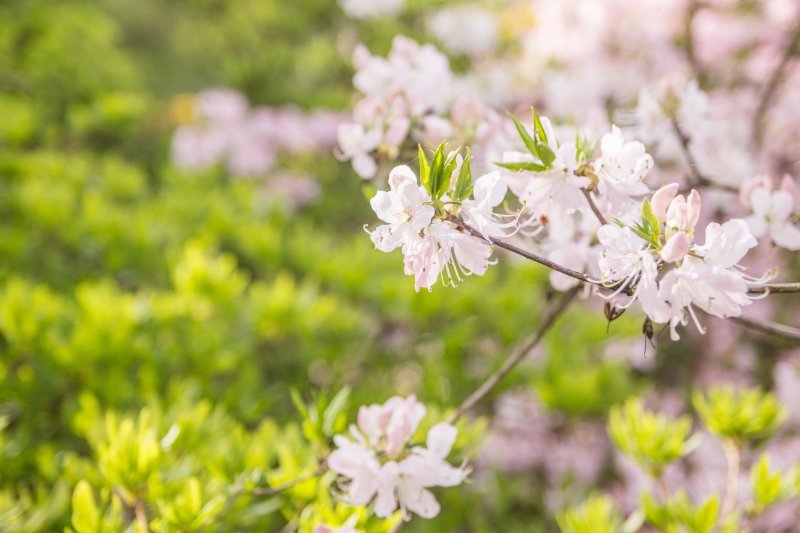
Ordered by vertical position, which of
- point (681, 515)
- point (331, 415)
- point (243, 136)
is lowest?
point (243, 136)

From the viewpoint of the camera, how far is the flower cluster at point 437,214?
28.8 inches

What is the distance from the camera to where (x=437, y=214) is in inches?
29.4

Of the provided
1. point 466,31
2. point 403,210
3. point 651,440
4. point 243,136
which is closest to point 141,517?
point 403,210

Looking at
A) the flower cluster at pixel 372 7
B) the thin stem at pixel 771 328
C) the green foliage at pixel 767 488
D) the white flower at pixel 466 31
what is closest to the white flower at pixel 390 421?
the thin stem at pixel 771 328

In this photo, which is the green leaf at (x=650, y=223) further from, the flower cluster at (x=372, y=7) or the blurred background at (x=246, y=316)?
the flower cluster at (x=372, y=7)

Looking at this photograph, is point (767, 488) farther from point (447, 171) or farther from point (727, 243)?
point (447, 171)

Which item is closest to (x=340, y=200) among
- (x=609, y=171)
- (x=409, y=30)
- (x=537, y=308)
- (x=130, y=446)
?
(x=409, y=30)

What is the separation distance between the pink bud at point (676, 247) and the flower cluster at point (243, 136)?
2.87 meters

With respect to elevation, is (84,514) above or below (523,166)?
below

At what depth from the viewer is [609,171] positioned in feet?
2.69

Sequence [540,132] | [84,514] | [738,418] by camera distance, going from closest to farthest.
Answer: [540,132] < [84,514] < [738,418]

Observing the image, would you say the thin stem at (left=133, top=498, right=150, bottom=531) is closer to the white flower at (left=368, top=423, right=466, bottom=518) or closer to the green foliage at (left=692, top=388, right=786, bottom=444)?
the white flower at (left=368, top=423, right=466, bottom=518)

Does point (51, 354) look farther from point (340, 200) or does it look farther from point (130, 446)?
point (340, 200)

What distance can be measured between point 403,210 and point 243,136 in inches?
113
